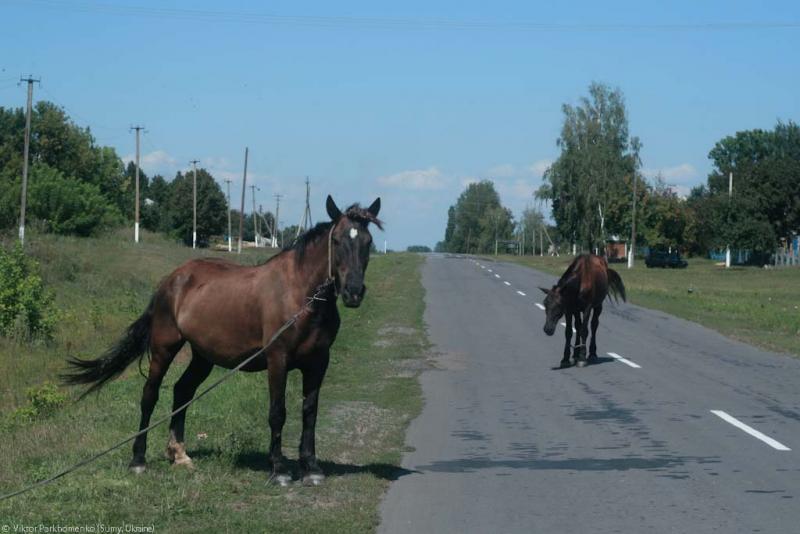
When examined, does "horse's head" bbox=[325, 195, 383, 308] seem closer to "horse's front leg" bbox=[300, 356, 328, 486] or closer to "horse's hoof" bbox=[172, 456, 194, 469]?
"horse's front leg" bbox=[300, 356, 328, 486]

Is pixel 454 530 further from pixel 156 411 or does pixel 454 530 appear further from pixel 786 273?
pixel 786 273

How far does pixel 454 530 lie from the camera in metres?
7.96

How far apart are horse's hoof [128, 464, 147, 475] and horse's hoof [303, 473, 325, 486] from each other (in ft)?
4.66

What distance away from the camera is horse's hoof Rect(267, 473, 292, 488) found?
917cm

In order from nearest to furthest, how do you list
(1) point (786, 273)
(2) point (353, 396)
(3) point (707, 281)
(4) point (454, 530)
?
(4) point (454, 530), (2) point (353, 396), (3) point (707, 281), (1) point (786, 273)

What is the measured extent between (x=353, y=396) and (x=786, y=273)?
6338 centimetres

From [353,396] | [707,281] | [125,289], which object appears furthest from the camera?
[707,281]

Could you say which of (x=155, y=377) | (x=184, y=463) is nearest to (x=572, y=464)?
(x=184, y=463)

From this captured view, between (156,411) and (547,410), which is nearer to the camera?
(156,411)

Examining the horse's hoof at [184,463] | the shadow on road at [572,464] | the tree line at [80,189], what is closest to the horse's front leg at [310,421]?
the horse's hoof at [184,463]

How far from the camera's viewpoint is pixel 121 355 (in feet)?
34.8

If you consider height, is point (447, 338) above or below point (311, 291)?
below

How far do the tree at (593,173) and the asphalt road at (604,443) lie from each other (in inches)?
2648

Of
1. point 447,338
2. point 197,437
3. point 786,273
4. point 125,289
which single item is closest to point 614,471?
point 197,437
